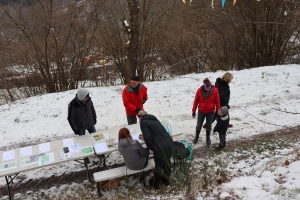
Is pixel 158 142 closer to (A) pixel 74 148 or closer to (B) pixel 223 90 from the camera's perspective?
(A) pixel 74 148

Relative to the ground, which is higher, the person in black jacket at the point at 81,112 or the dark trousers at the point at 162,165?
the person in black jacket at the point at 81,112

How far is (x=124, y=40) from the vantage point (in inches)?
560

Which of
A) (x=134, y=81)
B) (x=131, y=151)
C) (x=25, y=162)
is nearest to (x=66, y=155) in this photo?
(x=25, y=162)

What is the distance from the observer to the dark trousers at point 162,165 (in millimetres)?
4459

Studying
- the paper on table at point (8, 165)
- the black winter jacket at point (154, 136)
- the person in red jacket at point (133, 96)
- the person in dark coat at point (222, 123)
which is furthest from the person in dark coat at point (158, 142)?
the paper on table at point (8, 165)

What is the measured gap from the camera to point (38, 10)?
11805mm

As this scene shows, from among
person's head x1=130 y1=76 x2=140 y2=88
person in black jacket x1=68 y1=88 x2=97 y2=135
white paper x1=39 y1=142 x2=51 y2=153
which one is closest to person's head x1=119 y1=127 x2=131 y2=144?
person in black jacket x1=68 y1=88 x2=97 y2=135

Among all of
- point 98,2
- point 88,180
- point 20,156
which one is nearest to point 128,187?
point 88,180

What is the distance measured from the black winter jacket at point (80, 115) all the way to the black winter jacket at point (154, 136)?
156 centimetres

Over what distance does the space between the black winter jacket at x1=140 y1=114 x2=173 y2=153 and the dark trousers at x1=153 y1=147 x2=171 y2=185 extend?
88 mm

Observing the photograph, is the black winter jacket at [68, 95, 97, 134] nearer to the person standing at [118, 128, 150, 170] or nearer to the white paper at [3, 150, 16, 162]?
the white paper at [3, 150, 16, 162]

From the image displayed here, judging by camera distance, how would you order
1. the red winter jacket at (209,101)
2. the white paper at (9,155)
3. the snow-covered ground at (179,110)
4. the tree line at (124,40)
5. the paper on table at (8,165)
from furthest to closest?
1. the tree line at (124,40)
2. the snow-covered ground at (179,110)
3. the red winter jacket at (209,101)
4. the white paper at (9,155)
5. the paper on table at (8,165)

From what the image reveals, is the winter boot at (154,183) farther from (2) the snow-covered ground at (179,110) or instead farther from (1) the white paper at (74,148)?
(1) the white paper at (74,148)

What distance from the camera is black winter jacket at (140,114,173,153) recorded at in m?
4.47
